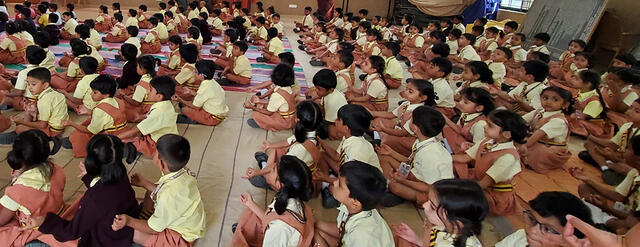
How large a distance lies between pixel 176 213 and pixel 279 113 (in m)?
1.65

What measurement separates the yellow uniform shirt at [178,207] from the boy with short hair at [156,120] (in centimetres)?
91

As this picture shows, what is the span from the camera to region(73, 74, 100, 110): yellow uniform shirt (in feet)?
10.3

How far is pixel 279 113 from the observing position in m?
3.27

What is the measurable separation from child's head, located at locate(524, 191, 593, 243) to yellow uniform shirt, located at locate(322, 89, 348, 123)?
1.81 metres

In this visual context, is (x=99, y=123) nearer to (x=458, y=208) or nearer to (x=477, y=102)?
(x=458, y=208)

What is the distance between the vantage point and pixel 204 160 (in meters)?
2.81

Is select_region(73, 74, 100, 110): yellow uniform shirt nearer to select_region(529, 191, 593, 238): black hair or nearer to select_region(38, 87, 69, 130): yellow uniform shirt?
select_region(38, 87, 69, 130): yellow uniform shirt

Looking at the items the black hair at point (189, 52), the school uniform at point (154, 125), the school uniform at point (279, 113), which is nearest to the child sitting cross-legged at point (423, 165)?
the school uniform at point (279, 113)

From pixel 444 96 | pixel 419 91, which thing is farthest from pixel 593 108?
pixel 419 91

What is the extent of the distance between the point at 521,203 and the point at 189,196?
2037mm

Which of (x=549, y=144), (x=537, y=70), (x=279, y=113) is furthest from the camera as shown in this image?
(x=537, y=70)

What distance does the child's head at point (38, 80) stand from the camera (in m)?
2.59

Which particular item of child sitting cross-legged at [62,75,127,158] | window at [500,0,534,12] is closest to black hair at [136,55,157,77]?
child sitting cross-legged at [62,75,127,158]

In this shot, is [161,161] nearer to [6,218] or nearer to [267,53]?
[6,218]
